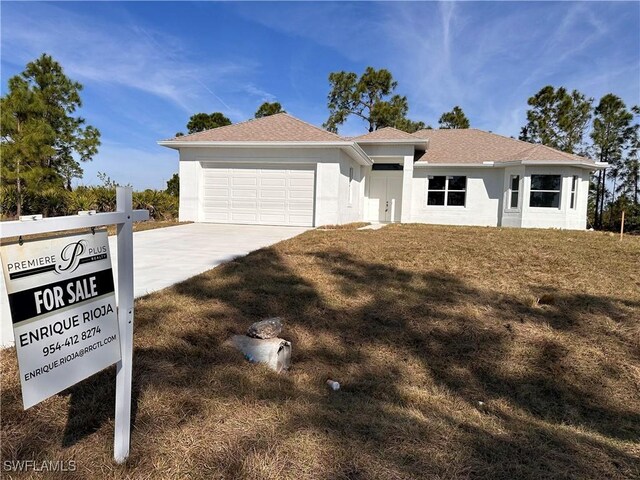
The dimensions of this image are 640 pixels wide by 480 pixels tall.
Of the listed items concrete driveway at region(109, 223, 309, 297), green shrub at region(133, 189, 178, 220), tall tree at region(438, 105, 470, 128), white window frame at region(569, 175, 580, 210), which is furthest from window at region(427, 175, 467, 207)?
tall tree at region(438, 105, 470, 128)

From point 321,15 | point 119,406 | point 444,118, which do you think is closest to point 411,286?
point 119,406

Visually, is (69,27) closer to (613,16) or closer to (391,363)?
(391,363)

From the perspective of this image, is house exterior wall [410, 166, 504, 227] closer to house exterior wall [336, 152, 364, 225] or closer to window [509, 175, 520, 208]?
window [509, 175, 520, 208]

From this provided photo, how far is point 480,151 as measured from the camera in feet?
64.5

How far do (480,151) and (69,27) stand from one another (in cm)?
1702

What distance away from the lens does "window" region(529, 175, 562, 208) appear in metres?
17.2

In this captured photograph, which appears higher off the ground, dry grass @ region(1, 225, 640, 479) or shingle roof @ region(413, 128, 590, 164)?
shingle roof @ region(413, 128, 590, 164)

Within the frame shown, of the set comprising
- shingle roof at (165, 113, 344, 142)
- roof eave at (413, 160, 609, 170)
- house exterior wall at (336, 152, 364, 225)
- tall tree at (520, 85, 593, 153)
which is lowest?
house exterior wall at (336, 152, 364, 225)

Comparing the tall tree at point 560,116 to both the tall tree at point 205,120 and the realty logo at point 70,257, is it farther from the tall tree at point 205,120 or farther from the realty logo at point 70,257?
the realty logo at point 70,257

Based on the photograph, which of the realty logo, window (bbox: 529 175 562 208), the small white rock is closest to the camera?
the realty logo

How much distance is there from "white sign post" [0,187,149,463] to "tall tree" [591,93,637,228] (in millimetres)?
31816

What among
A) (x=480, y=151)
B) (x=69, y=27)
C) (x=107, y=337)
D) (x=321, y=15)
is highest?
(x=321, y=15)

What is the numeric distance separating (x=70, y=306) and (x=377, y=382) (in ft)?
9.69

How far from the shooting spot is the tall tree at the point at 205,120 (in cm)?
3272
